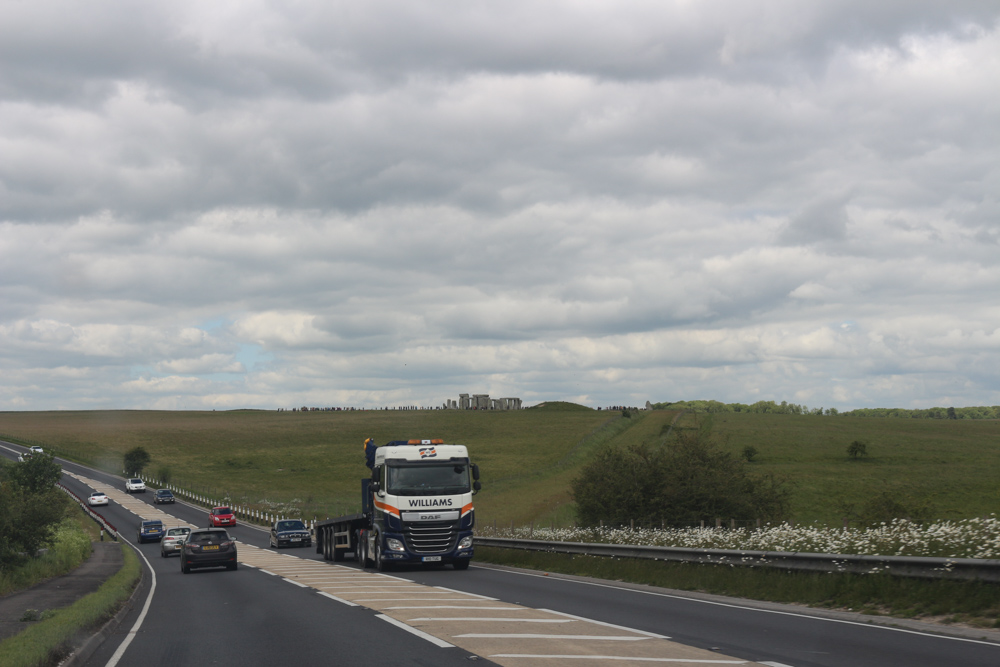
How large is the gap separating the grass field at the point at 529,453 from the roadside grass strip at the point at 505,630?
31997 mm

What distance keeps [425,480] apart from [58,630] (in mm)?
13741

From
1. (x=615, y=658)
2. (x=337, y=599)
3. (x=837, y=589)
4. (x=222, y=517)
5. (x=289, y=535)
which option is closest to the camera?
(x=615, y=658)

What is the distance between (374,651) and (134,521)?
70.0 meters

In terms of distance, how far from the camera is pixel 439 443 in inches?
1122

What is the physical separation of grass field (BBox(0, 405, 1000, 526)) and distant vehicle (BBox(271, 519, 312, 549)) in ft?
40.7

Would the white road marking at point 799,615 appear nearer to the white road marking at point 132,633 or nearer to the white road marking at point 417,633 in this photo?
the white road marking at point 417,633

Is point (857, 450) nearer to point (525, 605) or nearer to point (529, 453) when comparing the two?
point (529, 453)

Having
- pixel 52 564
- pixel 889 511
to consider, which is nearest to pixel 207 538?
pixel 52 564

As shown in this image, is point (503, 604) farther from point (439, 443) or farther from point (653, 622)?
point (439, 443)

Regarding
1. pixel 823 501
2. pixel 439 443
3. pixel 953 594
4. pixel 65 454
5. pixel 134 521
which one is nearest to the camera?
pixel 953 594

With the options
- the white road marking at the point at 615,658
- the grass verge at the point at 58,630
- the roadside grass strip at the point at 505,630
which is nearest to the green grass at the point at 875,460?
the roadside grass strip at the point at 505,630

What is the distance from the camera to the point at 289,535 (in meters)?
49.8

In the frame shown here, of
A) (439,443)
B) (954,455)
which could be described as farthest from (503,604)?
(954,455)

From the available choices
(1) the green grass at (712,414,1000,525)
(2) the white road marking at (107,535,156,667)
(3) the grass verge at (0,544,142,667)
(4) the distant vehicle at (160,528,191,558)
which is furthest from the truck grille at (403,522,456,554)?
(4) the distant vehicle at (160,528,191,558)
